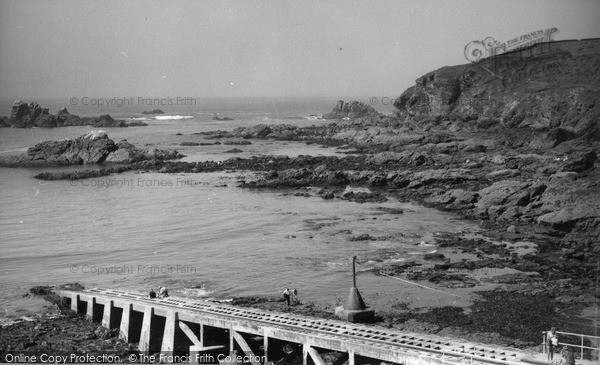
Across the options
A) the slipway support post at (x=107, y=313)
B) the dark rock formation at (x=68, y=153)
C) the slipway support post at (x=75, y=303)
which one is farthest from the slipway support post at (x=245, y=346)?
the dark rock formation at (x=68, y=153)

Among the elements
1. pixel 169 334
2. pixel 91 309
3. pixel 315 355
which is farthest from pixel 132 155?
pixel 315 355

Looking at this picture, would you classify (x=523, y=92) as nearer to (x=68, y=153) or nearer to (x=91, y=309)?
(x=68, y=153)

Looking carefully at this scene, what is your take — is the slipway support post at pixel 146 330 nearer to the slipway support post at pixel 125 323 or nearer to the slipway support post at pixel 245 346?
the slipway support post at pixel 125 323

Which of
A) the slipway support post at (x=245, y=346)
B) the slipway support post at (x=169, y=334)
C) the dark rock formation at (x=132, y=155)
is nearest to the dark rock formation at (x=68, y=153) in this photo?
the dark rock formation at (x=132, y=155)

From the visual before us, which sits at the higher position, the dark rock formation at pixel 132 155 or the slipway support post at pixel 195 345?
the dark rock formation at pixel 132 155

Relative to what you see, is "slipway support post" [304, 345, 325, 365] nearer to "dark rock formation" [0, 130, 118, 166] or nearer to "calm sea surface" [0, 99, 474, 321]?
"calm sea surface" [0, 99, 474, 321]

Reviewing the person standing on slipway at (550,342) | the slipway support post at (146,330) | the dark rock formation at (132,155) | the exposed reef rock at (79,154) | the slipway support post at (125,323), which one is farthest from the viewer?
the exposed reef rock at (79,154)

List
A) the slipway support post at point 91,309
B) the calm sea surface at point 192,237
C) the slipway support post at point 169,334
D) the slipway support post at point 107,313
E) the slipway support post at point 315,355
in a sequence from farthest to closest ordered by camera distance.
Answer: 1. the calm sea surface at point 192,237
2. the slipway support post at point 91,309
3. the slipway support post at point 107,313
4. the slipway support post at point 169,334
5. the slipway support post at point 315,355

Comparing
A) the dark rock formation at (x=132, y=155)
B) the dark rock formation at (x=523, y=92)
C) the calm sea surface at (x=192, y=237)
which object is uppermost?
the dark rock formation at (x=523, y=92)

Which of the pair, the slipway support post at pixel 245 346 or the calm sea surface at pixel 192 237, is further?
the calm sea surface at pixel 192 237
